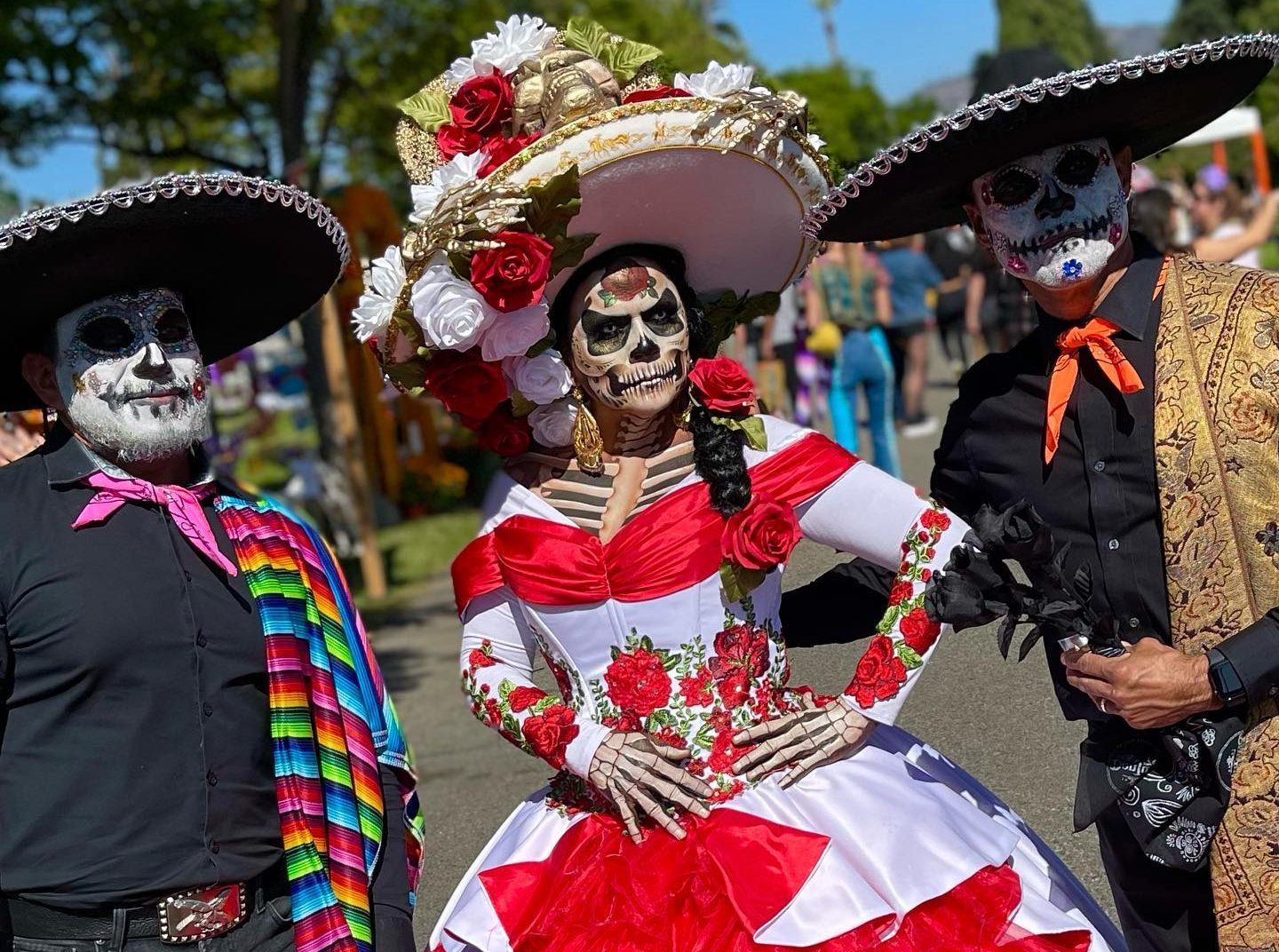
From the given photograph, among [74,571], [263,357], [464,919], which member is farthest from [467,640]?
[263,357]

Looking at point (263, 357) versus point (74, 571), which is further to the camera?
point (263, 357)

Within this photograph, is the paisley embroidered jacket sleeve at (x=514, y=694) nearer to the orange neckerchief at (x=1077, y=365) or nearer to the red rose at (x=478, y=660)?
the red rose at (x=478, y=660)

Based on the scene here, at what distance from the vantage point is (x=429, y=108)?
10.4 feet

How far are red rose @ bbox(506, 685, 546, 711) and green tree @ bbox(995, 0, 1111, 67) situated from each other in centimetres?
6058

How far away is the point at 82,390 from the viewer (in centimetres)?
283

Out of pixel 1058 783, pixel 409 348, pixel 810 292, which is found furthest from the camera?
pixel 810 292

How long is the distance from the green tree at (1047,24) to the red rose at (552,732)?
6065 cm

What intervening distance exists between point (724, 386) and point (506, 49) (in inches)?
32.7

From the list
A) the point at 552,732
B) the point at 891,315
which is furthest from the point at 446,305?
the point at 891,315

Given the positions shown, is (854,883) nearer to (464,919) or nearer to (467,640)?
(464,919)

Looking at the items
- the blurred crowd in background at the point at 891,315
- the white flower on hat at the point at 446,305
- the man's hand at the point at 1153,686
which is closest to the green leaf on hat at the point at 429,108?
the white flower on hat at the point at 446,305

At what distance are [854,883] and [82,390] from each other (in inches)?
67.4

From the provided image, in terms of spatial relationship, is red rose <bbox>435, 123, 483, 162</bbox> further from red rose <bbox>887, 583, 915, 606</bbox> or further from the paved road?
red rose <bbox>887, 583, 915, 606</bbox>

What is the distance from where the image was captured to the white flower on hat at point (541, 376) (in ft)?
10.1
